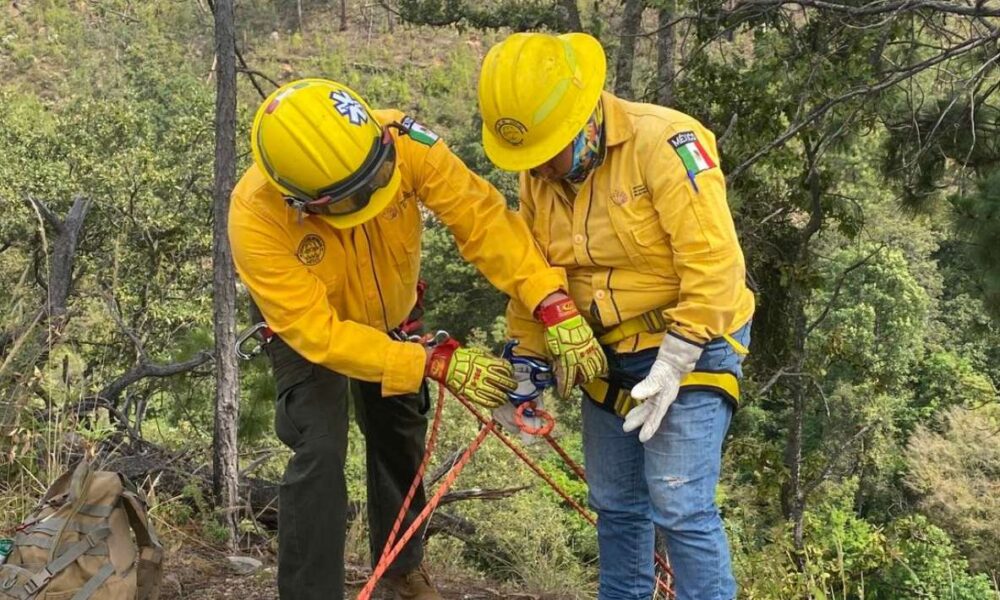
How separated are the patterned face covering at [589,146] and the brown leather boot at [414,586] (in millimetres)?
1472

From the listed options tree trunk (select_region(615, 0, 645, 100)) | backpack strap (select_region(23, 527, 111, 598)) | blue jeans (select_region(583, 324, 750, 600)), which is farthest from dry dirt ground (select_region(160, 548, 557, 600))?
tree trunk (select_region(615, 0, 645, 100))

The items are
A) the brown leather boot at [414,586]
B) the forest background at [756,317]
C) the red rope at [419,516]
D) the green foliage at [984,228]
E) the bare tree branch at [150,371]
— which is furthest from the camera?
the green foliage at [984,228]

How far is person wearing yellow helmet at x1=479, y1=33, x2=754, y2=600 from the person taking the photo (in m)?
1.94

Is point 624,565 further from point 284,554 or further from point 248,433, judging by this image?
point 248,433

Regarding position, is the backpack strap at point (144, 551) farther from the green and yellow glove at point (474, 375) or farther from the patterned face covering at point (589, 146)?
the patterned face covering at point (589, 146)

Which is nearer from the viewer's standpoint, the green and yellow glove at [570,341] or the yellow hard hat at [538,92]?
the yellow hard hat at [538,92]

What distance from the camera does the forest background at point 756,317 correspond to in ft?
12.5

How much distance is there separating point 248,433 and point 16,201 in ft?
17.4

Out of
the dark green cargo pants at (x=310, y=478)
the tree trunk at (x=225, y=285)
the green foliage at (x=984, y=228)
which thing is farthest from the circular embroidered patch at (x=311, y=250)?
the green foliage at (x=984, y=228)

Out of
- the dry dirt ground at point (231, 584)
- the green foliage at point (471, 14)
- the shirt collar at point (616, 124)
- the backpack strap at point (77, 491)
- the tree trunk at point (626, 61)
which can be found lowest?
the dry dirt ground at point (231, 584)

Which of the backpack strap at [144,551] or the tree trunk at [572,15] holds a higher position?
the tree trunk at [572,15]

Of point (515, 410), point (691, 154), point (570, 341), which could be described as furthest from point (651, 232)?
point (515, 410)

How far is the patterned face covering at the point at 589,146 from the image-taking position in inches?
79.1

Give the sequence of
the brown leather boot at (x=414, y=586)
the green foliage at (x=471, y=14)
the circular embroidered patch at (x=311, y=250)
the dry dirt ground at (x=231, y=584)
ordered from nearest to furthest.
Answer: the circular embroidered patch at (x=311, y=250), the brown leather boot at (x=414, y=586), the dry dirt ground at (x=231, y=584), the green foliage at (x=471, y=14)
